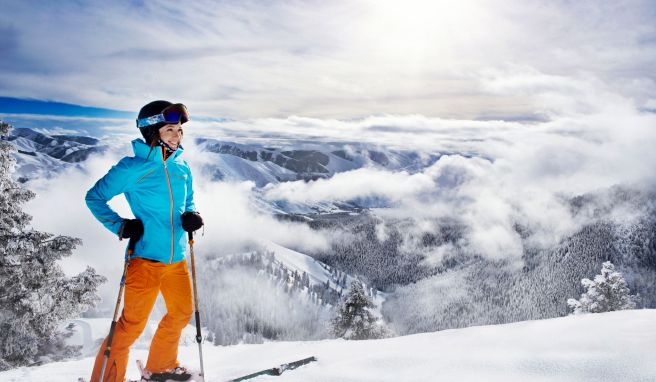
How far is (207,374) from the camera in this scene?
5555 millimetres

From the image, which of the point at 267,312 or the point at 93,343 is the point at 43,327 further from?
the point at 267,312

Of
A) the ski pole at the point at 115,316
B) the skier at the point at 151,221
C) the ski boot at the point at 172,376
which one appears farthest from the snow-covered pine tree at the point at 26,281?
the ski pole at the point at 115,316

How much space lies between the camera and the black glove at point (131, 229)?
4336mm

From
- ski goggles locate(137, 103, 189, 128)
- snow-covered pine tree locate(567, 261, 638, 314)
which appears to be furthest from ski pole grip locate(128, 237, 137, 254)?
snow-covered pine tree locate(567, 261, 638, 314)

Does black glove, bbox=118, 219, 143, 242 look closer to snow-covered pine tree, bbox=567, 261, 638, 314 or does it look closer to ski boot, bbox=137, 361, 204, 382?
ski boot, bbox=137, 361, 204, 382

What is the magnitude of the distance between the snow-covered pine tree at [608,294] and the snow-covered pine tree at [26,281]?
105ft

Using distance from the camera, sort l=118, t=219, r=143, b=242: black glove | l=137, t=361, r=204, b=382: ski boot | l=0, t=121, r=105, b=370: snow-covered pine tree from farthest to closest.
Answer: l=0, t=121, r=105, b=370: snow-covered pine tree → l=137, t=361, r=204, b=382: ski boot → l=118, t=219, r=143, b=242: black glove

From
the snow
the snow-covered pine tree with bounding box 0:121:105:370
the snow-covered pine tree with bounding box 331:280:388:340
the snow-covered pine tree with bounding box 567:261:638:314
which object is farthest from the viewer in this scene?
the snow-covered pine tree with bounding box 567:261:638:314

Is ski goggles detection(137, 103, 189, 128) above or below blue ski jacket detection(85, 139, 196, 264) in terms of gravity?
→ above

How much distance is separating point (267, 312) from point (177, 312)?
608 ft

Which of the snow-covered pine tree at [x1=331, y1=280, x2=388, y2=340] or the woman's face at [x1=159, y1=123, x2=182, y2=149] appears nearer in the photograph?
the woman's face at [x1=159, y1=123, x2=182, y2=149]

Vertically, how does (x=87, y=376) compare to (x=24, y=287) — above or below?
above

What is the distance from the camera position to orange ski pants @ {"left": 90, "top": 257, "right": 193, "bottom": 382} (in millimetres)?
4391

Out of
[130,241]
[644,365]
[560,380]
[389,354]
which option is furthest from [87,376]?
[644,365]
